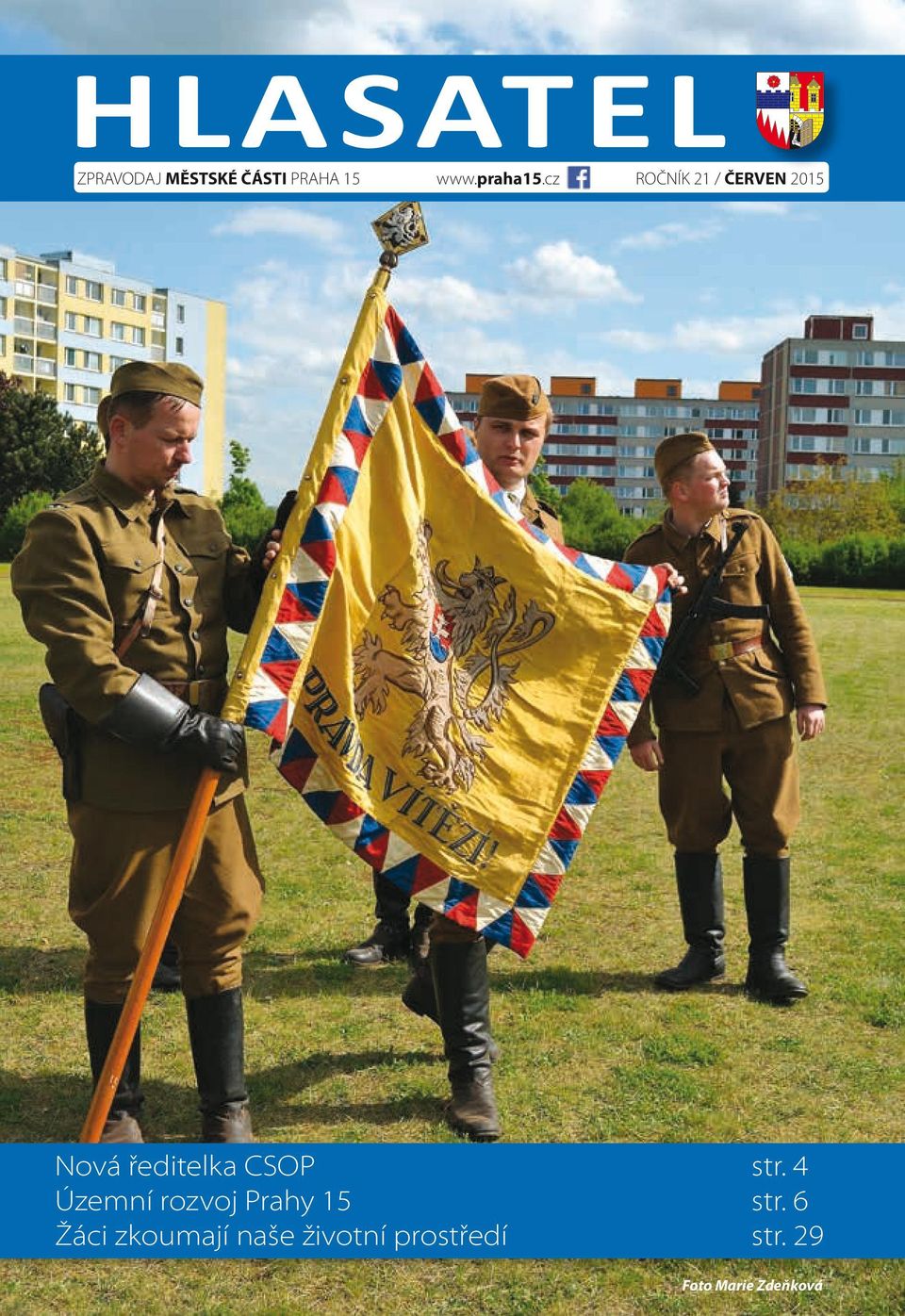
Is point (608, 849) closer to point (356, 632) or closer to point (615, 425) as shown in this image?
point (356, 632)

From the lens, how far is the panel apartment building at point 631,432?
163 meters

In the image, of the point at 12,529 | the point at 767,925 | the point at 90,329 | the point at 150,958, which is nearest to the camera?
the point at 150,958

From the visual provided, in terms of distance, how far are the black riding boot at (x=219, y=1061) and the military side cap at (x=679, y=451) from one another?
119 inches

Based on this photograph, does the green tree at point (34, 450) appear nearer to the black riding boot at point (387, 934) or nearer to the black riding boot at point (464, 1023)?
the black riding boot at point (387, 934)

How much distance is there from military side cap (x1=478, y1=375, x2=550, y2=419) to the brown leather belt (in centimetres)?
147

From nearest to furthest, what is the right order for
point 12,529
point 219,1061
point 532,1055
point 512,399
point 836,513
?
point 219,1061 → point 512,399 → point 532,1055 → point 12,529 → point 836,513

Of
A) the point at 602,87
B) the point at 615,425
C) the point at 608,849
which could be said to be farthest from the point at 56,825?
the point at 615,425

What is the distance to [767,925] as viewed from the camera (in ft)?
19.7

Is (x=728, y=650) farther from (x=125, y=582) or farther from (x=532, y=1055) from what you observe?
(x=125, y=582)

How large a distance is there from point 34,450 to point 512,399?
70178mm

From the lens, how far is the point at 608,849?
9016 mm

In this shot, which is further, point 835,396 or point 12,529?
point 835,396

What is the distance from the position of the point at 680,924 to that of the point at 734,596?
217cm

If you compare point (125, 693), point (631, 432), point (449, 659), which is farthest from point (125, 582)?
point (631, 432)
